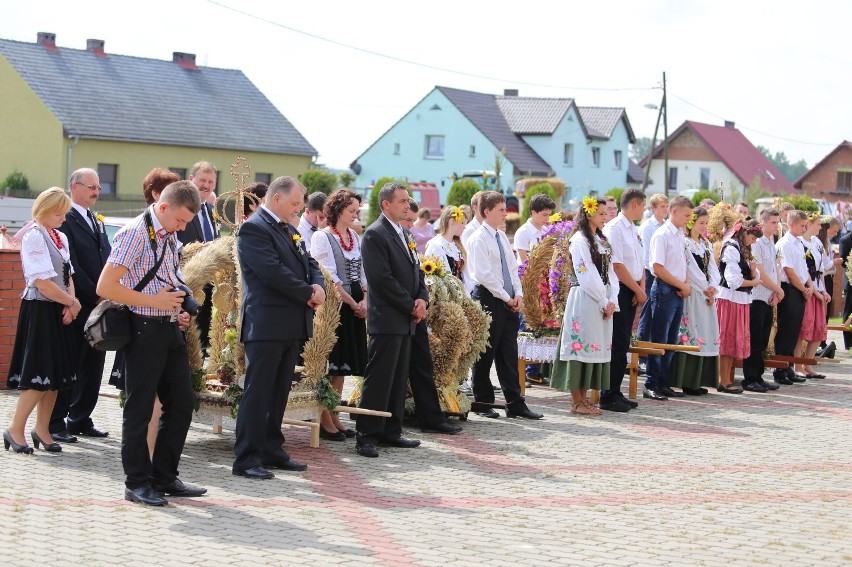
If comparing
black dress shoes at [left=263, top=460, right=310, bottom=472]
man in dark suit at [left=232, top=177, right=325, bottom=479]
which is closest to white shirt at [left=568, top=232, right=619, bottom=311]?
man in dark suit at [left=232, top=177, right=325, bottom=479]

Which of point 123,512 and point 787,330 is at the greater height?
point 787,330

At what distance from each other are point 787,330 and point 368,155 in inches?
2170

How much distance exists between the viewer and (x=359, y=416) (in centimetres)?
955

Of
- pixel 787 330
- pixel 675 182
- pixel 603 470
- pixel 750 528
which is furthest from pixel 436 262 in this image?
pixel 675 182

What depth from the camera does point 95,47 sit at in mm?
51719

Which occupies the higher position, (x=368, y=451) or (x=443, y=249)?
(x=443, y=249)

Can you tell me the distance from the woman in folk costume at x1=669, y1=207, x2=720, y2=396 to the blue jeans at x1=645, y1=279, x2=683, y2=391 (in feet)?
0.58

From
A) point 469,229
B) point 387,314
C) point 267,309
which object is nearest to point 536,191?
point 469,229

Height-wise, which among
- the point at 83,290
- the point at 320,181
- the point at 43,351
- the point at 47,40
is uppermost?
the point at 47,40

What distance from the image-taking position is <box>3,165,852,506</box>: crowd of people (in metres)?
7.41

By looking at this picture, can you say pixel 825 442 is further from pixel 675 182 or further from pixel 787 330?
pixel 675 182

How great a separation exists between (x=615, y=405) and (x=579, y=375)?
0.83 m

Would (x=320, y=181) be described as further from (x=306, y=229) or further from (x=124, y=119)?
(x=306, y=229)

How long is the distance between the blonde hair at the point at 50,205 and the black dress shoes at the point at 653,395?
7.05 m
